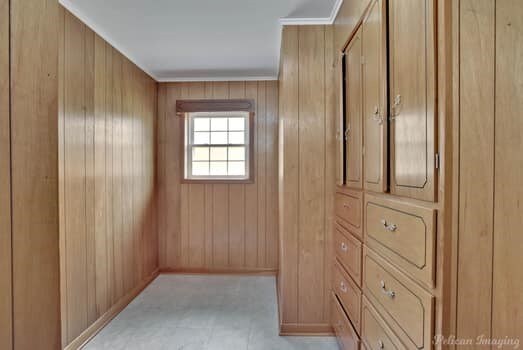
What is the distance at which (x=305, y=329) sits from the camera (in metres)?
2.32

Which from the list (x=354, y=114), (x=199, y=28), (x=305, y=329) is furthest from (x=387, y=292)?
(x=199, y=28)

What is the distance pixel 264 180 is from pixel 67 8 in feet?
8.05

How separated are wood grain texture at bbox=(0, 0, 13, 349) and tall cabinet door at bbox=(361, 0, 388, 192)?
50.2 inches

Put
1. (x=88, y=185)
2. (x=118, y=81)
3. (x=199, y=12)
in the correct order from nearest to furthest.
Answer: (x=199, y=12) < (x=88, y=185) < (x=118, y=81)

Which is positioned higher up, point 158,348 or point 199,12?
point 199,12

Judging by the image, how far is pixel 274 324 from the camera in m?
2.50

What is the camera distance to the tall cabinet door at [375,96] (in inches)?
52.6

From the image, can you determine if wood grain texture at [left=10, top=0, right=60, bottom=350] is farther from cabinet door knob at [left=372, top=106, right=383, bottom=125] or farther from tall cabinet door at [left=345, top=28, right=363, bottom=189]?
tall cabinet door at [left=345, top=28, right=363, bottom=189]

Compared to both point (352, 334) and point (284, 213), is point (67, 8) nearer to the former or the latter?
point (284, 213)

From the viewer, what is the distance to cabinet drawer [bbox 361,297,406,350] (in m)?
1.24

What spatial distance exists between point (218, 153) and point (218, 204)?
0.65 meters

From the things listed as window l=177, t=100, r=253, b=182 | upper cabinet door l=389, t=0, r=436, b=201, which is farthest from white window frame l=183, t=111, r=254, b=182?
upper cabinet door l=389, t=0, r=436, b=201

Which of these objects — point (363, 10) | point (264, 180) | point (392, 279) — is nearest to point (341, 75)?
point (363, 10)

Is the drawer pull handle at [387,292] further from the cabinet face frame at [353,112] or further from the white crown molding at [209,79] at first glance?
the white crown molding at [209,79]
